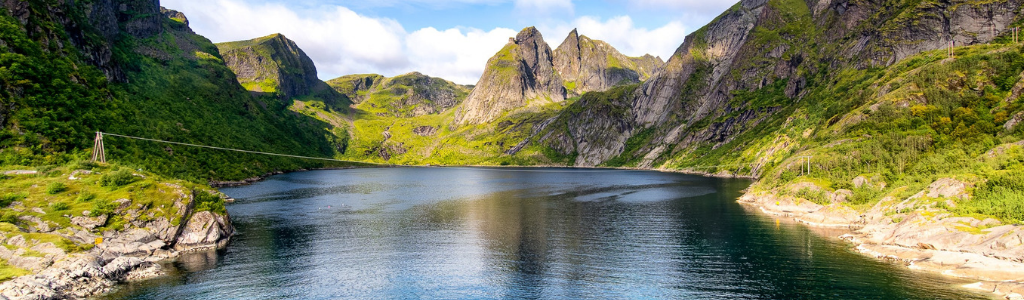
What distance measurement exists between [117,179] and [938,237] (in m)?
103

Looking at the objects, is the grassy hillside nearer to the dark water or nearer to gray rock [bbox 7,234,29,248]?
the dark water

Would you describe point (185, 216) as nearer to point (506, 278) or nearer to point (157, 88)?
point (506, 278)

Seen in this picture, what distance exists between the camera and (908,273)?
4981 centimetres

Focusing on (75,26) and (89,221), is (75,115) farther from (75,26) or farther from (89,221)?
(75,26)

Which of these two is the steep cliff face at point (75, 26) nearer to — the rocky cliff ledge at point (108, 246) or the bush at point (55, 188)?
the bush at point (55, 188)

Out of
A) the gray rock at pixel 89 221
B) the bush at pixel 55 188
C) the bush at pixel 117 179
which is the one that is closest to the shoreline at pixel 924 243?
the gray rock at pixel 89 221

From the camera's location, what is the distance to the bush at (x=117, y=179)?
66.2 metres

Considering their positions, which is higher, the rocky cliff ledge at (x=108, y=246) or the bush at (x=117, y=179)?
the bush at (x=117, y=179)

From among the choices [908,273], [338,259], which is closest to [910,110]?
[908,273]

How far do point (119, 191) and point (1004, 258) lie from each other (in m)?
101

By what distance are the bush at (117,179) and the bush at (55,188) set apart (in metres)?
3.84

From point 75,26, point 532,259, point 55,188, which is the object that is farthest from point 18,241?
point 75,26

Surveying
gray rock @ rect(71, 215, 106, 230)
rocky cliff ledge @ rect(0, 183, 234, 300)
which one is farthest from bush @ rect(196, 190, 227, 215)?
gray rock @ rect(71, 215, 106, 230)

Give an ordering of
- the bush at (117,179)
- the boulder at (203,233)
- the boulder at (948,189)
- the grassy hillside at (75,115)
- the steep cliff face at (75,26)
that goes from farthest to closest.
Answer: the steep cliff face at (75,26) → the grassy hillside at (75,115) → the bush at (117,179) → the boulder at (948,189) → the boulder at (203,233)
